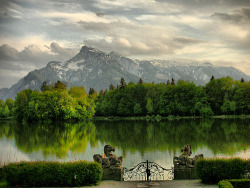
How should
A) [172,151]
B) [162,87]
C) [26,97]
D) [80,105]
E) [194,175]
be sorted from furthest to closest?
[162,87] → [26,97] → [80,105] → [172,151] → [194,175]

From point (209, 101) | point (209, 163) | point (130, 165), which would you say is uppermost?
point (209, 101)

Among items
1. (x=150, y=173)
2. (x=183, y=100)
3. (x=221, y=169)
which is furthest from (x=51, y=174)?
(x=183, y=100)

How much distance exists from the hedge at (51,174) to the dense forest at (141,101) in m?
86.9

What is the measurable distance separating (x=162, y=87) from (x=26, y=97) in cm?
6971

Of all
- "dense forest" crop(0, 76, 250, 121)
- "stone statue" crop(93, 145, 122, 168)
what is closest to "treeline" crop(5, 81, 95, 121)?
"dense forest" crop(0, 76, 250, 121)

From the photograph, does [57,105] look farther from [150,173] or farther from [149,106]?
[150,173]

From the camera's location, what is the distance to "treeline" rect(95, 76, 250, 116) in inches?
4815

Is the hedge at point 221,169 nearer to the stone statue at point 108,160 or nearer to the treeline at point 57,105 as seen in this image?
the stone statue at point 108,160

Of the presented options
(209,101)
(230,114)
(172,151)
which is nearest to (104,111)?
(209,101)

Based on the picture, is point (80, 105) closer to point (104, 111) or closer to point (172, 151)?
point (104, 111)

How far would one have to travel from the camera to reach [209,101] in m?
131

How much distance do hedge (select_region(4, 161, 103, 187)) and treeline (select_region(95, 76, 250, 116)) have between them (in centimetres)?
11120

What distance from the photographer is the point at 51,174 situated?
1612cm

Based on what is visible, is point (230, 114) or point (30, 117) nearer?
point (30, 117)
